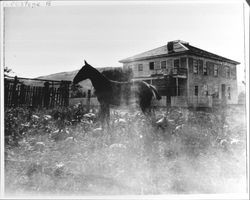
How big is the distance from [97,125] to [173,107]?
1197 mm

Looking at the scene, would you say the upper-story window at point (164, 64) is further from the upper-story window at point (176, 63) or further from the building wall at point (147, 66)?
the upper-story window at point (176, 63)

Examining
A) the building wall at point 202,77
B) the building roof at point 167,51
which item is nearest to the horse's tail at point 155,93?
the building wall at point 202,77

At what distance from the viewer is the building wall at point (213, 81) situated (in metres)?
4.82

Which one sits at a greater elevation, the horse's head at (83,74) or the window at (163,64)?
the window at (163,64)

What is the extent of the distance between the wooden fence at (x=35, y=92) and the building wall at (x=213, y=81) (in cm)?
191

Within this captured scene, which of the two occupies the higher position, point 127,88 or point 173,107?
point 127,88

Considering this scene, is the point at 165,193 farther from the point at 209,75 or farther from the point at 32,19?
the point at 32,19

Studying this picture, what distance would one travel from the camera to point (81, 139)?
4.77 meters

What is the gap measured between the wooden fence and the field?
141 mm

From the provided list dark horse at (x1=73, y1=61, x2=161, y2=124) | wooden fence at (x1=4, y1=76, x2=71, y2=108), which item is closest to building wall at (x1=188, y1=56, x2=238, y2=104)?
dark horse at (x1=73, y1=61, x2=161, y2=124)

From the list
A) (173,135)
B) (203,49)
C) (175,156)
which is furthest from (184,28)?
(175,156)

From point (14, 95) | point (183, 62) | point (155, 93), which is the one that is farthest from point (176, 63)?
point (14, 95)

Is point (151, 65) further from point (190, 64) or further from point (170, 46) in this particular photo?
point (190, 64)

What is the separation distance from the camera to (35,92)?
4.91 meters
